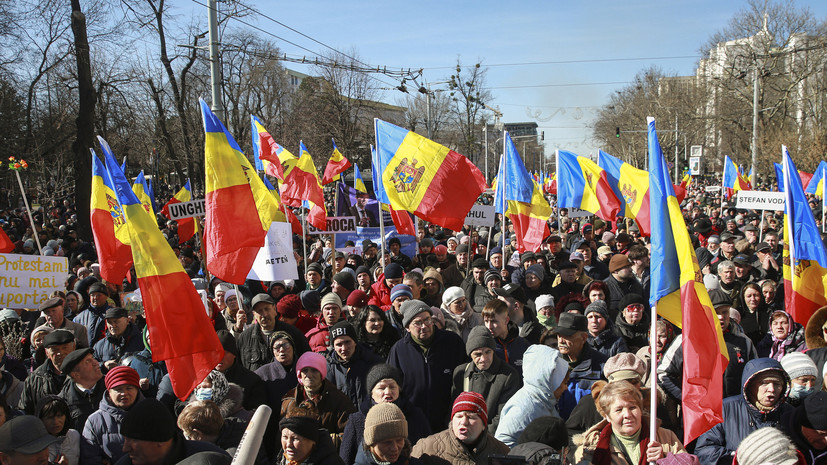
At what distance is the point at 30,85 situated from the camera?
23312mm

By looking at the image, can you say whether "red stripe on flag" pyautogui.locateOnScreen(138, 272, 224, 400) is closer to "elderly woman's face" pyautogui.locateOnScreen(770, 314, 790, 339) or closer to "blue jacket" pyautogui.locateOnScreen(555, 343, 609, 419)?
"blue jacket" pyautogui.locateOnScreen(555, 343, 609, 419)

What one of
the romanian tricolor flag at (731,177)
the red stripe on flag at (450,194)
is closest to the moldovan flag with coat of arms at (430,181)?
the red stripe on flag at (450,194)

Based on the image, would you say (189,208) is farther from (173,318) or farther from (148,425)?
(148,425)

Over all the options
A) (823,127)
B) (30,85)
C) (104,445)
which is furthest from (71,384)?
(823,127)

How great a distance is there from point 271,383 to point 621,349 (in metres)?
2.76

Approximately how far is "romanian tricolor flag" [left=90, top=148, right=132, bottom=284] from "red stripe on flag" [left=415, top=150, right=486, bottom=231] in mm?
3491

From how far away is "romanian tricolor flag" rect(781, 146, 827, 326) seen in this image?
6.04 m

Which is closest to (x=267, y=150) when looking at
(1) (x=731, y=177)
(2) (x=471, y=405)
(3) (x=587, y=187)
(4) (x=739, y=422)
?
(3) (x=587, y=187)

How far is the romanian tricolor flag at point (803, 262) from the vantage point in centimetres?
604

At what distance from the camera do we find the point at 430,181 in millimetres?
8109

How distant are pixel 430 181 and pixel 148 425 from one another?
5190 millimetres

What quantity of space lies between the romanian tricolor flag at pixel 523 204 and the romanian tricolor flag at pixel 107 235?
17.0ft

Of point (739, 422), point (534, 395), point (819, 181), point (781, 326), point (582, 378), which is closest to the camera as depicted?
point (739, 422)

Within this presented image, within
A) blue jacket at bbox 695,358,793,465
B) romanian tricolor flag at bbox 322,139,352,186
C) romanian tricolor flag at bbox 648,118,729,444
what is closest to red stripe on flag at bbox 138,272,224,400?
romanian tricolor flag at bbox 648,118,729,444
